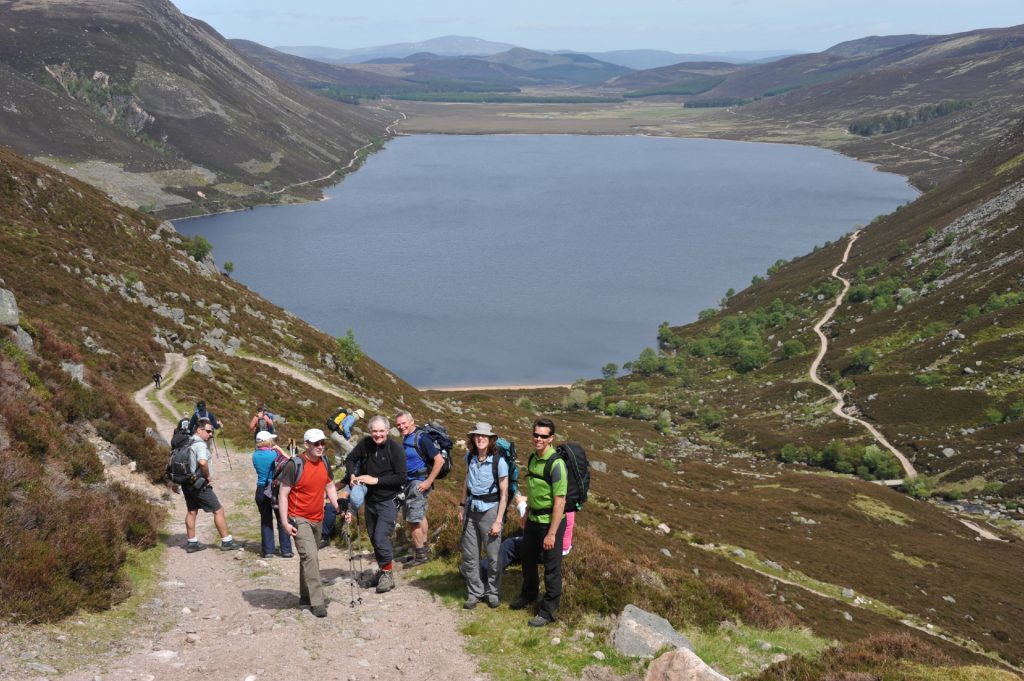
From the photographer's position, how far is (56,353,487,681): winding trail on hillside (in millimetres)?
10883

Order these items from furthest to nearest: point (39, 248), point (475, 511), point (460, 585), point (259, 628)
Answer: point (39, 248), point (460, 585), point (475, 511), point (259, 628)

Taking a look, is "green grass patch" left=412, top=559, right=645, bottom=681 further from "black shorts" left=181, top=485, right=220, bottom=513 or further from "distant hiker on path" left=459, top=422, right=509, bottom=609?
"black shorts" left=181, top=485, right=220, bottom=513

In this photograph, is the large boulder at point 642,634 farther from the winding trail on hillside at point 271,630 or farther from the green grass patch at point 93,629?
the green grass patch at point 93,629

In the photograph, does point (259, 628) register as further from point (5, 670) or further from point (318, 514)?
point (5, 670)

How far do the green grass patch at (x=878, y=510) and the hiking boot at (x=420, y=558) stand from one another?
55.7 m

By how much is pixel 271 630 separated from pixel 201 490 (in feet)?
15.6

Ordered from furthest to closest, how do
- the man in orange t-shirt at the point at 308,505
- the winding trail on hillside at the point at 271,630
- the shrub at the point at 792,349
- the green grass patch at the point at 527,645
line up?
the shrub at the point at 792,349
the man in orange t-shirt at the point at 308,505
the green grass patch at the point at 527,645
the winding trail on hillside at the point at 271,630

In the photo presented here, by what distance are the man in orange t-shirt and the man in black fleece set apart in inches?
27.8

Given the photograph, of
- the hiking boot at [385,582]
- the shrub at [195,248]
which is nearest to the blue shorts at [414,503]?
the hiking boot at [385,582]

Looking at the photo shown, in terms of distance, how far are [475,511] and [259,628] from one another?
407cm

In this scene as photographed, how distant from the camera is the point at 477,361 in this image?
12462cm

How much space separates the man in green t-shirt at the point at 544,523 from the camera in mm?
12281

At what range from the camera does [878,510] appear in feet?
207

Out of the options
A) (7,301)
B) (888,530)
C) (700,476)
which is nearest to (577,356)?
(700,476)
